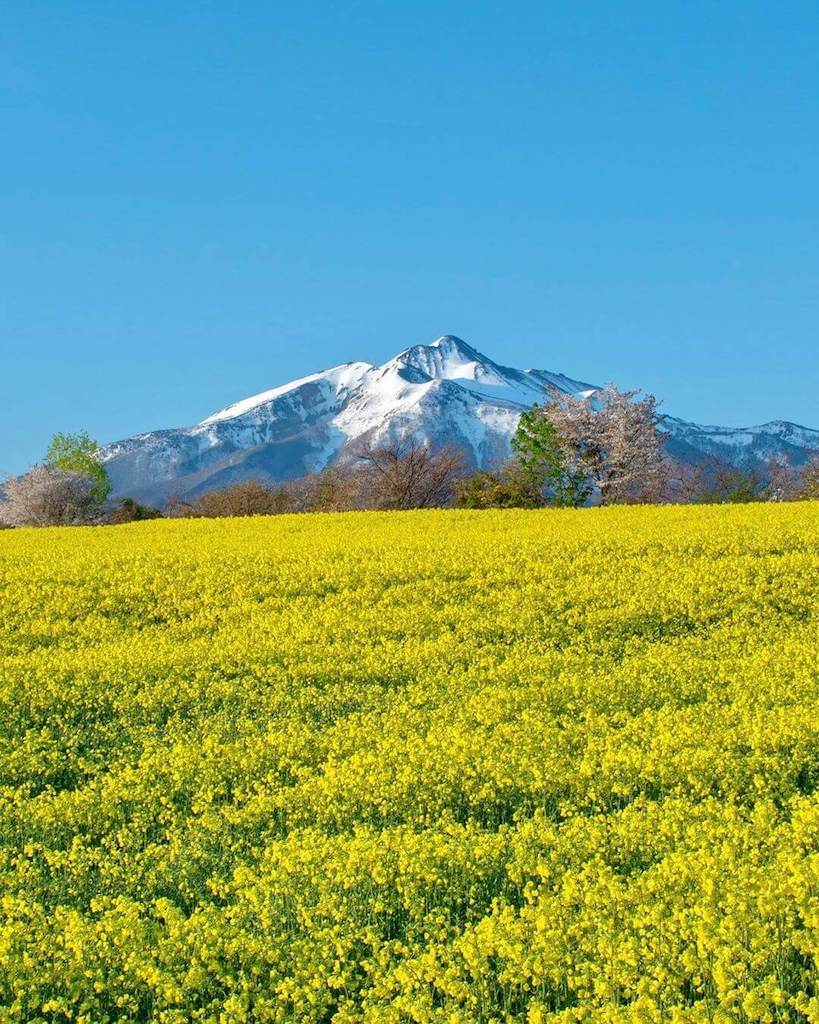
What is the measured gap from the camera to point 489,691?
14406mm

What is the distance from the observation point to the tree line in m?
76.9

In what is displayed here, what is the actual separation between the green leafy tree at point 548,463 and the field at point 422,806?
54.4 meters

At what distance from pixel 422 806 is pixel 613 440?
69835mm

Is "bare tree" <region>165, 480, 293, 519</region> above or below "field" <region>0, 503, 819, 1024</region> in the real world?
above

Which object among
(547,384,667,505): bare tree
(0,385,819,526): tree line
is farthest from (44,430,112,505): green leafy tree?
(547,384,667,505): bare tree

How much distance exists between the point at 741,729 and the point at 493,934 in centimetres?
583

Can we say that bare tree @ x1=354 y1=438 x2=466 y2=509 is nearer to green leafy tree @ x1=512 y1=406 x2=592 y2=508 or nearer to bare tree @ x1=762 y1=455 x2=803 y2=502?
green leafy tree @ x1=512 y1=406 x2=592 y2=508

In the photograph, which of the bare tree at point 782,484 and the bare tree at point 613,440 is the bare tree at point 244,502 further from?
the bare tree at point 782,484

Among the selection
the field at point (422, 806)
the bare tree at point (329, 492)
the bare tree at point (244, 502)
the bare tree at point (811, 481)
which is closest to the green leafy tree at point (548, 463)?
the bare tree at point (811, 481)

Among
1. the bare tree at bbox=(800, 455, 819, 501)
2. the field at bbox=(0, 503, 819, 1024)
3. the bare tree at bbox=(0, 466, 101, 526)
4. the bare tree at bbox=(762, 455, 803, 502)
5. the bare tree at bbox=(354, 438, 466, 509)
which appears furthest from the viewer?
the bare tree at bbox=(0, 466, 101, 526)

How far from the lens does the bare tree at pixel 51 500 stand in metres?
94.8

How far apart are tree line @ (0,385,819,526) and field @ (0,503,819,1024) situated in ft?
168

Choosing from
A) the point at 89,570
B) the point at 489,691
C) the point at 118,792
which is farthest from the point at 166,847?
the point at 89,570

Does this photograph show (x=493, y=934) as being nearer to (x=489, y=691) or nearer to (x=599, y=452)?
(x=489, y=691)
